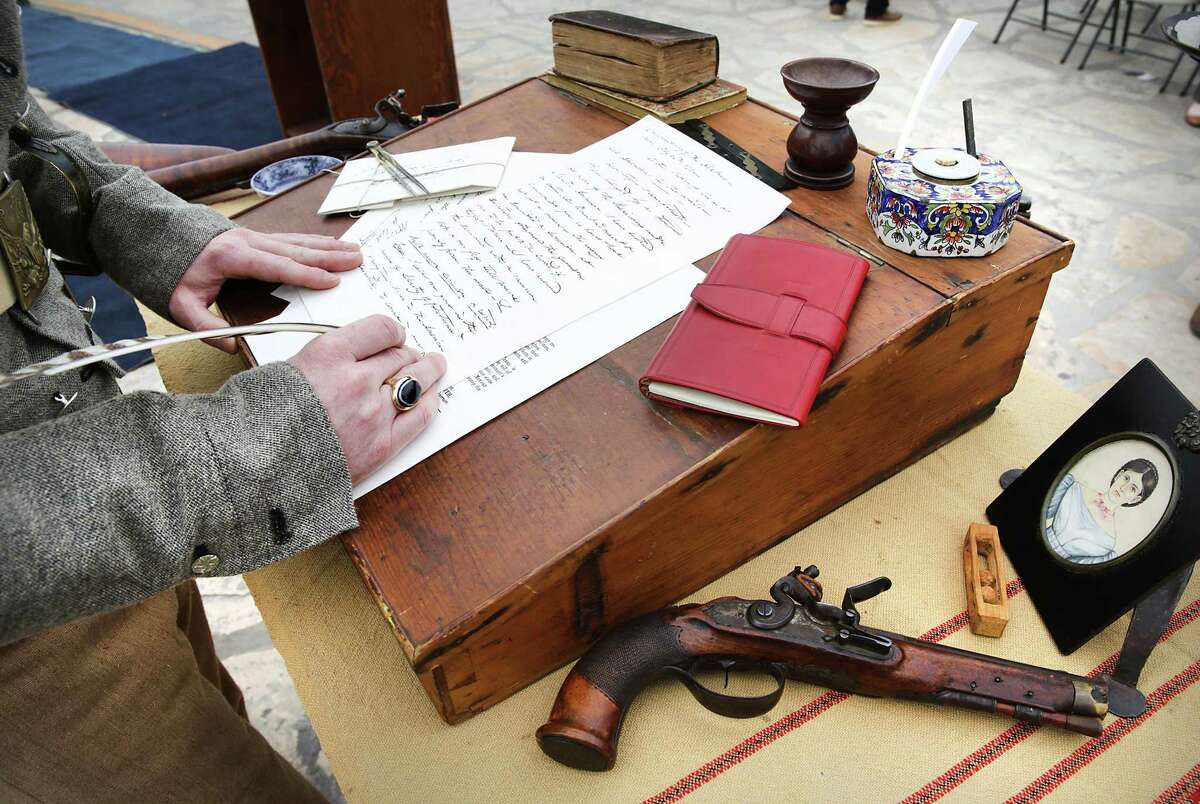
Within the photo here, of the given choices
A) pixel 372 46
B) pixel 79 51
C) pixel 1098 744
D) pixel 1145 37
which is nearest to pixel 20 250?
pixel 1098 744

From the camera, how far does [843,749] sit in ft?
2.67

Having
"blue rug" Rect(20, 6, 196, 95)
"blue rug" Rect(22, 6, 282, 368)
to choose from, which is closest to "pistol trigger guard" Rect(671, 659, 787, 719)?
"blue rug" Rect(22, 6, 282, 368)

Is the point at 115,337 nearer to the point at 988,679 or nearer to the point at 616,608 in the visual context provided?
the point at 616,608

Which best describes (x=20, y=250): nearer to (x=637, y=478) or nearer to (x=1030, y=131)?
(x=637, y=478)

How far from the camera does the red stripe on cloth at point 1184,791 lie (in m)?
0.76

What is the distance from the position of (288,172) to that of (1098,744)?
152 cm

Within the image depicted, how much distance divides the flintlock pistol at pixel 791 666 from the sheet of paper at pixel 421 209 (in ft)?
2.25

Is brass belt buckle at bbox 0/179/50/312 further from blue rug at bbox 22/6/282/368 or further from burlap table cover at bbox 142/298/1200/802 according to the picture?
blue rug at bbox 22/6/282/368

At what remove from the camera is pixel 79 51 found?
197 inches

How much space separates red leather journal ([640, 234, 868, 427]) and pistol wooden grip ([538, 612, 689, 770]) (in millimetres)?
236

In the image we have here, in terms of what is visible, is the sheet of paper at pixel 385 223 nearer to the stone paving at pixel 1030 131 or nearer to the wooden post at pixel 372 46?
the stone paving at pixel 1030 131

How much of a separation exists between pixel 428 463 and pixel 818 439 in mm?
424

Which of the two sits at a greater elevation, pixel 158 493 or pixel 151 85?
pixel 158 493

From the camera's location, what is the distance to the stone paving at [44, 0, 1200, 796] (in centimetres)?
219
